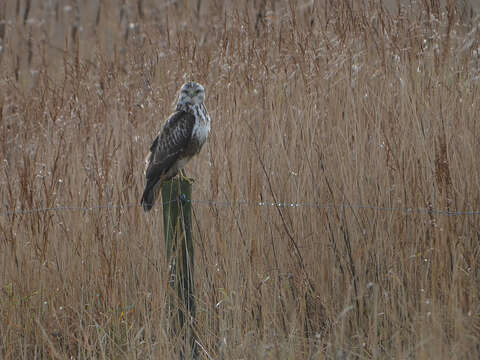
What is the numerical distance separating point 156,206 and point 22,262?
2.67ft

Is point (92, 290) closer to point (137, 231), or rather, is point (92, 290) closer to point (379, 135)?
point (137, 231)

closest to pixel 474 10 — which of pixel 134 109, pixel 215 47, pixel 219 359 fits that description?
pixel 215 47

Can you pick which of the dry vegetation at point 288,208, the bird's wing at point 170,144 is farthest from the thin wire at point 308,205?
the bird's wing at point 170,144

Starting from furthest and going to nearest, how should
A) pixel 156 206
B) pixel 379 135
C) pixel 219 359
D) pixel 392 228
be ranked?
pixel 156 206
pixel 379 135
pixel 392 228
pixel 219 359

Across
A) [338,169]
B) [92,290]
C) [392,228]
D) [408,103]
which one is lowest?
[92,290]

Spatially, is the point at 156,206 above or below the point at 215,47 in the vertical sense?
below

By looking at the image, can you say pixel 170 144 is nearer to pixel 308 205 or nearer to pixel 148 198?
pixel 148 198

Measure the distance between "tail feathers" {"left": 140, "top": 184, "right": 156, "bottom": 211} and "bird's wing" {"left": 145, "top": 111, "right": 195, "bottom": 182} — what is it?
10 centimetres

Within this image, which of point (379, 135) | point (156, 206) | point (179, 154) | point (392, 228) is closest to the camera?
point (392, 228)

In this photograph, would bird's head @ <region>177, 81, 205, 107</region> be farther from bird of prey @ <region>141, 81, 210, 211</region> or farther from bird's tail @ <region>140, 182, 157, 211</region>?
bird's tail @ <region>140, 182, 157, 211</region>

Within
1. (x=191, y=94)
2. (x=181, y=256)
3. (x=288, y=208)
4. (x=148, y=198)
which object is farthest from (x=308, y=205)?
(x=191, y=94)

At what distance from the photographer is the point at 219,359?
2805 mm

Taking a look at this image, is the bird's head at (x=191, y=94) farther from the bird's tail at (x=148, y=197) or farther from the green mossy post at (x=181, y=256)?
the green mossy post at (x=181, y=256)

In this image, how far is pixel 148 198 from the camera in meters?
3.77
